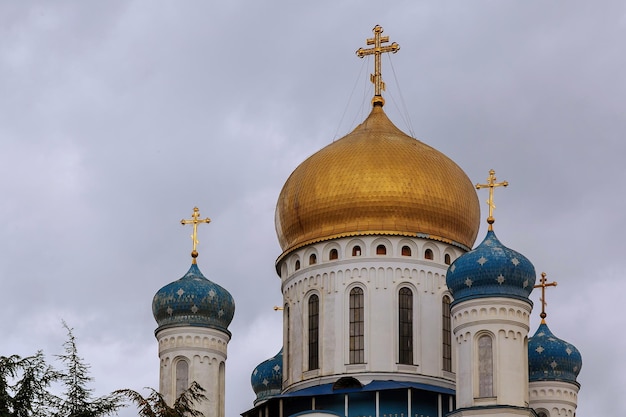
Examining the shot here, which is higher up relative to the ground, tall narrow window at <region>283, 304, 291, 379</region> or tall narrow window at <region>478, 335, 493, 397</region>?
tall narrow window at <region>283, 304, 291, 379</region>

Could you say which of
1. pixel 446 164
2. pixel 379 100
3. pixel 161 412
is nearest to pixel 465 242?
pixel 446 164

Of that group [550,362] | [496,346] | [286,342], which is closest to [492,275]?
[496,346]

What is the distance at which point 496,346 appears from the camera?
32.9 metres

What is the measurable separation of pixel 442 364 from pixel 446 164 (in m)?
5.04

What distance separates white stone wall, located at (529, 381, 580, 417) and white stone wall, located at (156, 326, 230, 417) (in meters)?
7.41

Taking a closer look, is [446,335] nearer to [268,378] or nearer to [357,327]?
[357,327]

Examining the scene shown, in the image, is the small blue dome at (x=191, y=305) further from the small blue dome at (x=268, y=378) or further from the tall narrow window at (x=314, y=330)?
the small blue dome at (x=268, y=378)

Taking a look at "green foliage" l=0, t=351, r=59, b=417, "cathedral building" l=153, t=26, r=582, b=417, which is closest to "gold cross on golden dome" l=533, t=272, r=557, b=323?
"cathedral building" l=153, t=26, r=582, b=417

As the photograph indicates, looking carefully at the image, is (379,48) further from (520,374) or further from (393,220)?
(520,374)

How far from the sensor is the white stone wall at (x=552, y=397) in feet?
126

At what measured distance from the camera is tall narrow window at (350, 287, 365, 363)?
3619 cm

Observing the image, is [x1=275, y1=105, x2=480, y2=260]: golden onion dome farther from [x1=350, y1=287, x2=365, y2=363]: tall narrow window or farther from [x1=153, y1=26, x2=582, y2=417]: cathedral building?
[x1=350, y1=287, x2=365, y2=363]: tall narrow window

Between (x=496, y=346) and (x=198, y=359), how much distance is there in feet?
26.5

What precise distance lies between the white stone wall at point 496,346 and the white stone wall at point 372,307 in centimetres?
268
